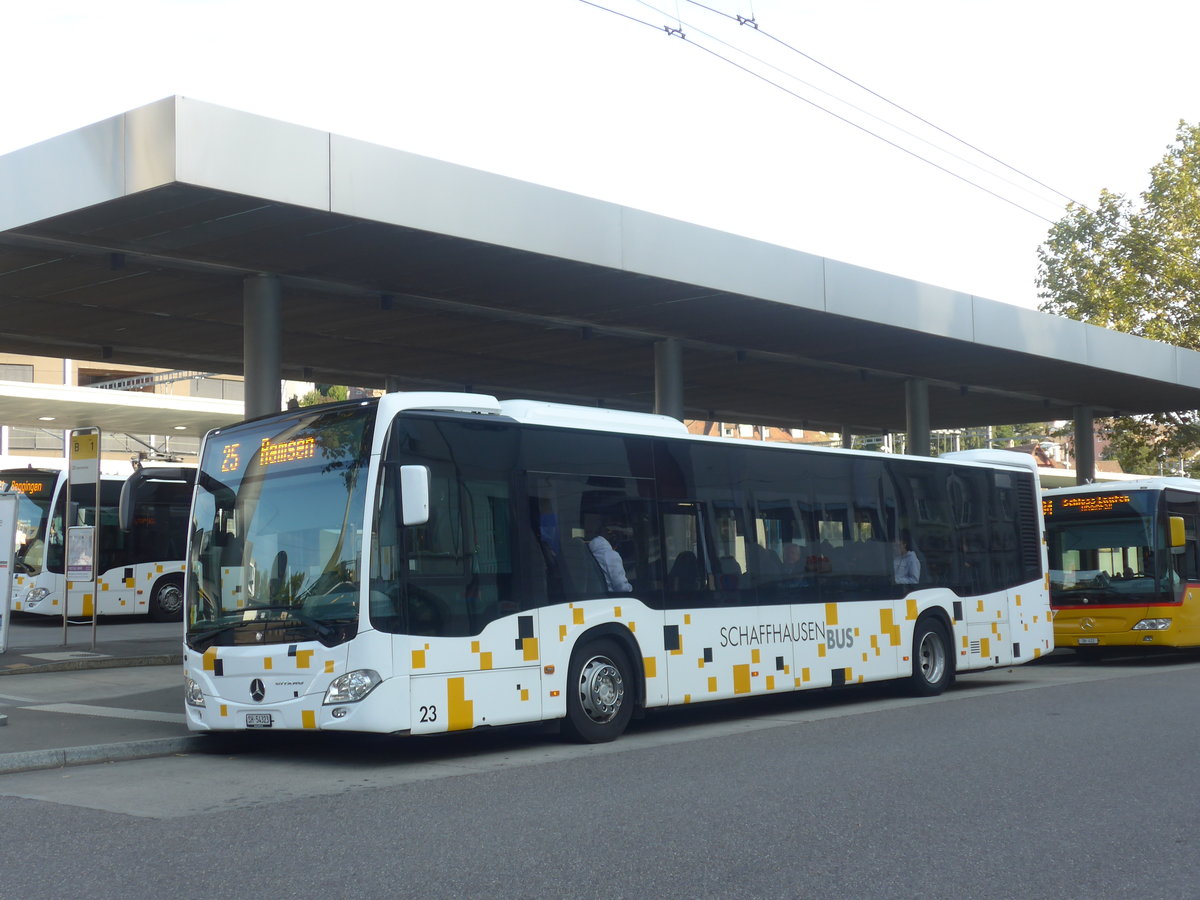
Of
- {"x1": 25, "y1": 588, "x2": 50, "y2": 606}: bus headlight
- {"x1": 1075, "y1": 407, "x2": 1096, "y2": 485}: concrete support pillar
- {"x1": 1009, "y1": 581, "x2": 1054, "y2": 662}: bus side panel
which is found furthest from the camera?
{"x1": 1075, "y1": 407, "x2": 1096, "y2": 485}: concrete support pillar

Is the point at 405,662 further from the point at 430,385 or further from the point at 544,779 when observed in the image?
the point at 430,385

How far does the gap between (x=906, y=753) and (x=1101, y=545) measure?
12.3 metres

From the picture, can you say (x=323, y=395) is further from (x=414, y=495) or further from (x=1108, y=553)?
(x=414, y=495)

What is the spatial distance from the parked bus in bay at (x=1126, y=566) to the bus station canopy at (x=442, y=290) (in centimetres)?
352

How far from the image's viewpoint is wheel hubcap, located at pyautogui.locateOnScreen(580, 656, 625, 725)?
11.5 meters

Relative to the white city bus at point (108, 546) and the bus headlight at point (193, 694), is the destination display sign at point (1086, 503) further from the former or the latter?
the white city bus at point (108, 546)

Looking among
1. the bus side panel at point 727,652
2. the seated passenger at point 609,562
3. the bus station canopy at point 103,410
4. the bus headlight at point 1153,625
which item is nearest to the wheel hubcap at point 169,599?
the bus station canopy at point 103,410

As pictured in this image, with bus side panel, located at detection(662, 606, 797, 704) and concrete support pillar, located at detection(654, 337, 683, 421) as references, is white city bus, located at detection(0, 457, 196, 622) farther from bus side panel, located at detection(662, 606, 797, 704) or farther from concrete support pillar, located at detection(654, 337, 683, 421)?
bus side panel, located at detection(662, 606, 797, 704)

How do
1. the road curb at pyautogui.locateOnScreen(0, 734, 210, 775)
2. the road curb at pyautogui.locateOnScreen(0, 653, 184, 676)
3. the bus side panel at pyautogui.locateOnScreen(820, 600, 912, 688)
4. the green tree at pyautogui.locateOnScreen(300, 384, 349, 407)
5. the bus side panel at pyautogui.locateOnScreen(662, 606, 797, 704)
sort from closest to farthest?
the road curb at pyautogui.locateOnScreen(0, 734, 210, 775) < the bus side panel at pyautogui.locateOnScreen(662, 606, 797, 704) < the bus side panel at pyautogui.locateOnScreen(820, 600, 912, 688) < the road curb at pyautogui.locateOnScreen(0, 653, 184, 676) < the green tree at pyautogui.locateOnScreen(300, 384, 349, 407)

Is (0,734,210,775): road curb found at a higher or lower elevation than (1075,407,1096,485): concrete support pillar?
lower

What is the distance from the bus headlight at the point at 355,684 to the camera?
9.95 metres

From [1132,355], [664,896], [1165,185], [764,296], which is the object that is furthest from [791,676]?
[1165,185]

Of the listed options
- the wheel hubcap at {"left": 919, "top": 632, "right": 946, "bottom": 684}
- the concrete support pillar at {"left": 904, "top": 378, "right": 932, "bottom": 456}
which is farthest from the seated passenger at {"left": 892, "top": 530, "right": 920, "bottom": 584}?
the concrete support pillar at {"left": 904, "top": 378, "right": 932, "bottom": 456}

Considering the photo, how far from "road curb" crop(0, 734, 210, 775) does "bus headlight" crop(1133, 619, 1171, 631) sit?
14633 mm
